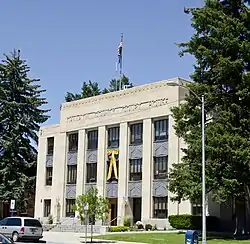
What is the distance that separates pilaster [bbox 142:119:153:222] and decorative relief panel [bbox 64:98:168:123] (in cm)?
151

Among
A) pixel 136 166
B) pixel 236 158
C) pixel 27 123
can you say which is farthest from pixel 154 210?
pixel 27 123

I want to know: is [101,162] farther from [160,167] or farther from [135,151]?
[160,167]

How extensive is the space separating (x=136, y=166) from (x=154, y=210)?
471cm

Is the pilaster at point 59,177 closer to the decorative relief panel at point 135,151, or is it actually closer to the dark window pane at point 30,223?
the decorative relief panel at point 135,151

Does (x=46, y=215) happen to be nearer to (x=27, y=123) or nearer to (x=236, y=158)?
(x=27, y=123)

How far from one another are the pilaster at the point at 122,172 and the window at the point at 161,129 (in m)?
3.51

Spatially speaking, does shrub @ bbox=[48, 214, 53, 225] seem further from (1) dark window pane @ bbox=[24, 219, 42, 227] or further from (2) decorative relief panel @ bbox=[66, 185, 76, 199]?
(1) dark window pane @ bbox=[24, 219, 42, 227]

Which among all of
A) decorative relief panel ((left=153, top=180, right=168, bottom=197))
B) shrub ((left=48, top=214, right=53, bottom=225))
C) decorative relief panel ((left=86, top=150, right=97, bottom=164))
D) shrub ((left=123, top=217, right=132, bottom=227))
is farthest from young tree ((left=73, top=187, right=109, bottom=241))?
shrub ((left=48, top=214, right=53, bottom=225))

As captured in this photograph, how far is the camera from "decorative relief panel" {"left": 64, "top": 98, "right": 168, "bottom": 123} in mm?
49656

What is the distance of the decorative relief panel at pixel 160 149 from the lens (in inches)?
1912

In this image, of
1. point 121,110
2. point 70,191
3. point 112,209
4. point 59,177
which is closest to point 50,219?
point 70,191

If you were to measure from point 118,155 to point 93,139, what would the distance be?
14.8 ft

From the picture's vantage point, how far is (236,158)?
1347 inches

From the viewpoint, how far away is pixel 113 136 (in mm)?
53688
